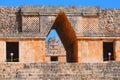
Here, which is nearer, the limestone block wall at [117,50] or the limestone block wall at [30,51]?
the limestone block wall at [30,51]

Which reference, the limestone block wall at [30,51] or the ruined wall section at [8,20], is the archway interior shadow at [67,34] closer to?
the limestone block wall at [30,51]

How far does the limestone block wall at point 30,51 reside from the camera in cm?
2083

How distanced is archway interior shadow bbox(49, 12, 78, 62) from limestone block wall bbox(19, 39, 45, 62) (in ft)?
6.65

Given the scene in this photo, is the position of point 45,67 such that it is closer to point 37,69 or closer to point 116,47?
point 37,69

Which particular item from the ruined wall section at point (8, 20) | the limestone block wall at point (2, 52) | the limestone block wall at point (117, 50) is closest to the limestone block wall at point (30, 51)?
the limestone block wall at point (2, 52)

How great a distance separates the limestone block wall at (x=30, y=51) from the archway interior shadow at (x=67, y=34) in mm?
2026

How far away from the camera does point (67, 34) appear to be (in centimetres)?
2428

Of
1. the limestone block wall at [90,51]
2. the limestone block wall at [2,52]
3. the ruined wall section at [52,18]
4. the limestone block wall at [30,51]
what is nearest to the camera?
the limestone block wall at [2,52]

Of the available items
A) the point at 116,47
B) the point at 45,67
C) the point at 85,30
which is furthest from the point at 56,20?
the point at 45,67

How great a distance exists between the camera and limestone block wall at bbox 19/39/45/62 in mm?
20828

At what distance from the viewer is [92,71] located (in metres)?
16.9

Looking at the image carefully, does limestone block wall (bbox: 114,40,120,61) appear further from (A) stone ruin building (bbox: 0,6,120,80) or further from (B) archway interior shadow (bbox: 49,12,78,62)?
(B) archway interior shadow (bbox: 49,12,78,62)

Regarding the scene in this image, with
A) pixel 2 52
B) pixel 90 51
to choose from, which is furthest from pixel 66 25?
pixel 2 52

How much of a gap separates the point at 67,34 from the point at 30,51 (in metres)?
3.96
